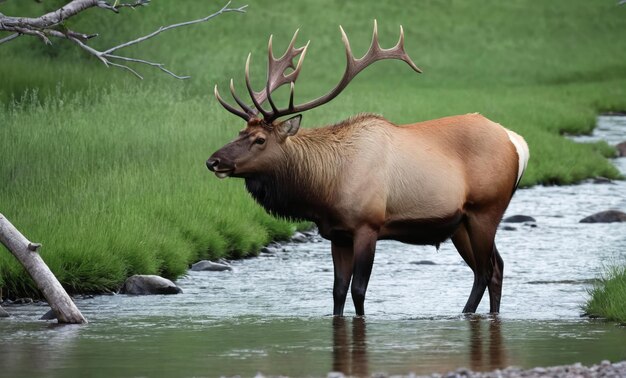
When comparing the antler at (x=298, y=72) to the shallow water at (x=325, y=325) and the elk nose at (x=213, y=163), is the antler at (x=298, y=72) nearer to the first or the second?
the elk nose at (x=213, y=163)

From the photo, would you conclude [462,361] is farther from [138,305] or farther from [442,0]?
[442,0]

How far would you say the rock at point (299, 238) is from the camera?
16.2 m

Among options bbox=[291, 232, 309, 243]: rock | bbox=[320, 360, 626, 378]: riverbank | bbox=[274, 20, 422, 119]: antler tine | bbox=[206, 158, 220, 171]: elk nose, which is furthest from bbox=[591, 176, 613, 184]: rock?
bbox=[320, 360, 626, 378]: riverbank

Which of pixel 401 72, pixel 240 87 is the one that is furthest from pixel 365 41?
pixel 240 87

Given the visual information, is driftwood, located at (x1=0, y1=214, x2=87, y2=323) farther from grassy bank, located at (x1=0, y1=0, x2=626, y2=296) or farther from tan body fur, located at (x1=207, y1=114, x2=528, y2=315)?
grassy bank, located at (x1=0, y1=0, x2=626, y2=296)

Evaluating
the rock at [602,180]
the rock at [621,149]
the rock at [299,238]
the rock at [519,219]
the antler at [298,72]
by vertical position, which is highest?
the antler at [298,72]

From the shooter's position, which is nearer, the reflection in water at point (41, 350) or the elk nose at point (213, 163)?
the reflection in water at point (41, 350)

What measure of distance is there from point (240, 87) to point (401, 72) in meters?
15.1

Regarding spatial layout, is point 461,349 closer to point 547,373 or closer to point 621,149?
point 547,373

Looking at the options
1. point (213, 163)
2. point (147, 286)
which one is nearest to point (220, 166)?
point (213, 163)

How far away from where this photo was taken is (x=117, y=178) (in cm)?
1591

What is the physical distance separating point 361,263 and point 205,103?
16.3 metres

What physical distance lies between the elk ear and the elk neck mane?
0.40 ft

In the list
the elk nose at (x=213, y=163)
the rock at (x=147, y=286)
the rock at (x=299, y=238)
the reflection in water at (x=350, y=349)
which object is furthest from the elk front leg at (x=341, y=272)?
the rock at (x=299, y=238)
